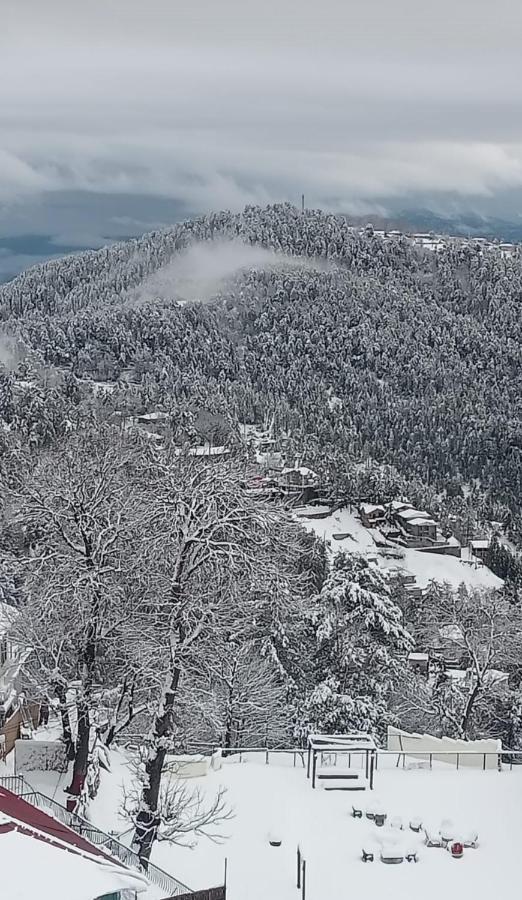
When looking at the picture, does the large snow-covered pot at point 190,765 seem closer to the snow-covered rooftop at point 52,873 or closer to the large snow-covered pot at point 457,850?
the large snow-covered pot at point 457,850

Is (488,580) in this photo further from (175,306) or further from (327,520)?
(175,306)

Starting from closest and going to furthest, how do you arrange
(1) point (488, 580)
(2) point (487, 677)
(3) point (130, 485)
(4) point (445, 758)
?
1. (4) point (445, 758)
2. (3) point (130, 485)
3. (2) point (487, 677)
4. (1) point (488, 580)

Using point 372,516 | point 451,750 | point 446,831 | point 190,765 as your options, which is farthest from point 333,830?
point 372,516

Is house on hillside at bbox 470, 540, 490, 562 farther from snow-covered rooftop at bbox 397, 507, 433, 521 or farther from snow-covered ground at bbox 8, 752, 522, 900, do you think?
snow-covered ground at bbox 8, 752, 522, 900

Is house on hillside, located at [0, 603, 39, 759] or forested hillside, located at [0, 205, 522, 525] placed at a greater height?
house on hillside, located at [0, 603, 39, 759]

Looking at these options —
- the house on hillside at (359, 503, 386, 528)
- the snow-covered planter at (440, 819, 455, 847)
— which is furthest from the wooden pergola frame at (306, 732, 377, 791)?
the house on hillside at (359, 503, 386, 528)

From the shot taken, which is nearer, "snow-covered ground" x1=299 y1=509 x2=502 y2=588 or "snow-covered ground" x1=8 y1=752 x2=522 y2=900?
"snow-covered ground" x1=8 y1=752 x2=522 y2=900

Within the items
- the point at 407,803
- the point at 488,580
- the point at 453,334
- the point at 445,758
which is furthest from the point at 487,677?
the point at 453,334
